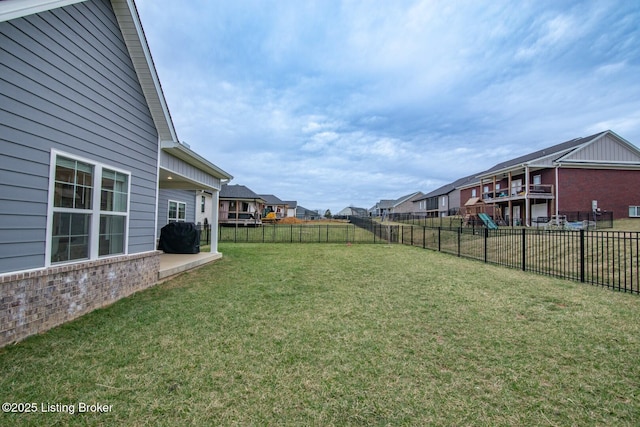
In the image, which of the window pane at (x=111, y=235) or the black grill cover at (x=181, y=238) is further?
the black grill cover at (x=181, y=238)

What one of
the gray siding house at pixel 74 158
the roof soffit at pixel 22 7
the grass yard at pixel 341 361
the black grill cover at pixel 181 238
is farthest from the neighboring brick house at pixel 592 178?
the roof soffit at pixel 22 7

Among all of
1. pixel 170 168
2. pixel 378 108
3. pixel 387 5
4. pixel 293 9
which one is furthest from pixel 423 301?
pixel 378 108

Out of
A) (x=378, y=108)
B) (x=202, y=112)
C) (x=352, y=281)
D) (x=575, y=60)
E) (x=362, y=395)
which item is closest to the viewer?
(x=362, y=395)

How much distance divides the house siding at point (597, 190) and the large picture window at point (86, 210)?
25.9 m

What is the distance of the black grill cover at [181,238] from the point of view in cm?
1030

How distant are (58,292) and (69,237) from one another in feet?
2.74

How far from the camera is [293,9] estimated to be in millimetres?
12234

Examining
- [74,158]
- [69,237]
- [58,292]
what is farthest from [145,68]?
[58,292]

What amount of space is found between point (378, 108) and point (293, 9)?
514 inches

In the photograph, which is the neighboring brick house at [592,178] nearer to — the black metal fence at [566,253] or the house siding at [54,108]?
the black metal fence at [566,253]

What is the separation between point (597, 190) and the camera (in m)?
20.5

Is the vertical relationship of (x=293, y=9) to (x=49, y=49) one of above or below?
above

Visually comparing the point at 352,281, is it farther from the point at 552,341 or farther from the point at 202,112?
the point at 202,112

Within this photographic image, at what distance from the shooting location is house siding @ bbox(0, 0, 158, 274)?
11.1 feet
